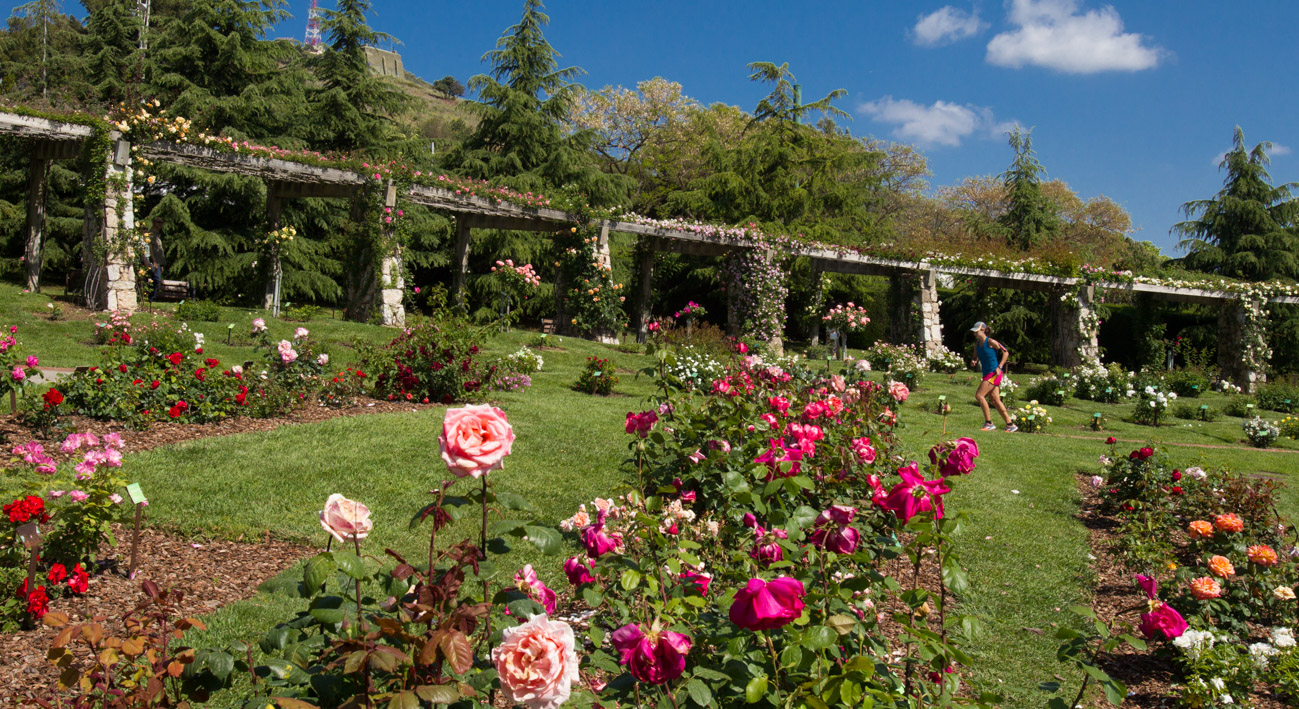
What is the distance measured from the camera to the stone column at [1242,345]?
16.5 metres

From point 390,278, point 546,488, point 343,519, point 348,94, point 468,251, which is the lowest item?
point 546,488

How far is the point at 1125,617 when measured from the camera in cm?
370

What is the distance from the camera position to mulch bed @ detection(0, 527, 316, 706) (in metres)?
2.35

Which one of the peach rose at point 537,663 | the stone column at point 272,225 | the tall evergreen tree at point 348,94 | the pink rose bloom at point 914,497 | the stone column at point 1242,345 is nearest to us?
the peach rose at point 537,663

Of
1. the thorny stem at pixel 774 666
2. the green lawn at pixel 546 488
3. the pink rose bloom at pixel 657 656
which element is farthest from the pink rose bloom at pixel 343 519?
the thorny stem at pixel 774 666

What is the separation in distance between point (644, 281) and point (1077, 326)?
30.6 feet

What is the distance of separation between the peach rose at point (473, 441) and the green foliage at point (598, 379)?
7101mm

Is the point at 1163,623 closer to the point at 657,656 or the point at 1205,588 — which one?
the point at 657,656

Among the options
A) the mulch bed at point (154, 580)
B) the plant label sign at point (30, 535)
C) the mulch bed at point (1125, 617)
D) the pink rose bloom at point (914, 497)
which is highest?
the pink rose bloom at point (914, 497)

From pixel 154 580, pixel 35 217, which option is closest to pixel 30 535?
pixel 154 580

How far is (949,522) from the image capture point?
1.64m

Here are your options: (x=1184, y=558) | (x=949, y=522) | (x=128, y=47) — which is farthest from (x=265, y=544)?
(x=128, y=47)

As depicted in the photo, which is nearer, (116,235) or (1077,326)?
(116,235)

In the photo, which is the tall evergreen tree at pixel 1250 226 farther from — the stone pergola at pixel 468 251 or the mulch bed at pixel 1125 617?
the mulch bed at pixel 1125 617
